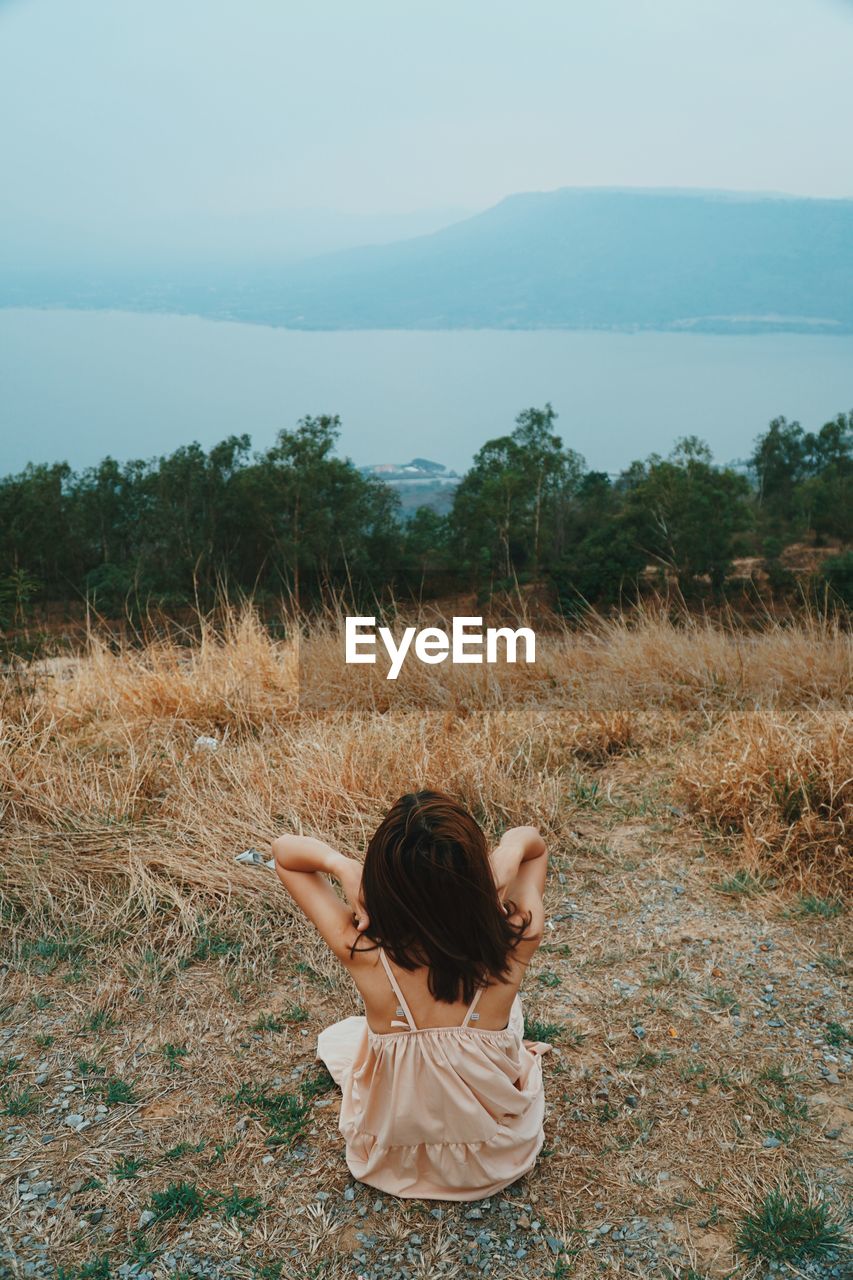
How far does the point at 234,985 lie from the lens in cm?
266

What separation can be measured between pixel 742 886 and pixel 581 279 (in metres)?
47.2

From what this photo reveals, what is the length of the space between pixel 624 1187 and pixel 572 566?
25.0 feet

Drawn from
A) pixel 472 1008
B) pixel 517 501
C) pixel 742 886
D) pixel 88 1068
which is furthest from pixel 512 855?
pixel 517 501

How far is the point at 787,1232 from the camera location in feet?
5.69

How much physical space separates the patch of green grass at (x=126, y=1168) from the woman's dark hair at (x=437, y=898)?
75 cm

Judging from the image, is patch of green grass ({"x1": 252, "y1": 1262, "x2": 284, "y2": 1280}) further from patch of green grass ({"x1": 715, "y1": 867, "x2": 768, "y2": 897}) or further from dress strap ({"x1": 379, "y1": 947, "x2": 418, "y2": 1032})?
patch of green grass ({"x1": 715, "y1": 867, "x2": 768, "y2": 897})

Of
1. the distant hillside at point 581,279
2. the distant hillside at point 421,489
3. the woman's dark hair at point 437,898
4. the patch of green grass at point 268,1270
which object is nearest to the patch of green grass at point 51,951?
the patch of green grass at point 268,1270

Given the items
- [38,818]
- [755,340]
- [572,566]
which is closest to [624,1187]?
[38,818]

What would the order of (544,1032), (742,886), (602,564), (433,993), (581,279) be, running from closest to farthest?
(433,993), (544,1032), (742,886), (602,564), (581,279)

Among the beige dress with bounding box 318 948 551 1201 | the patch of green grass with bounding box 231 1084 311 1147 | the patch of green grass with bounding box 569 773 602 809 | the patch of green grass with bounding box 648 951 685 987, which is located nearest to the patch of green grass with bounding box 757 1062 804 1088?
the patch of green grass with bounding box 648 951 685 987

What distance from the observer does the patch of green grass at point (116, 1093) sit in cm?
219

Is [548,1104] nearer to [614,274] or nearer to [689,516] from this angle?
[689,516]

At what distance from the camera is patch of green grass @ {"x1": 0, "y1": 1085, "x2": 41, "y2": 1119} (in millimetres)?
2156

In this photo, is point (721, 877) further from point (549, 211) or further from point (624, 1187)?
point (549, 211)
